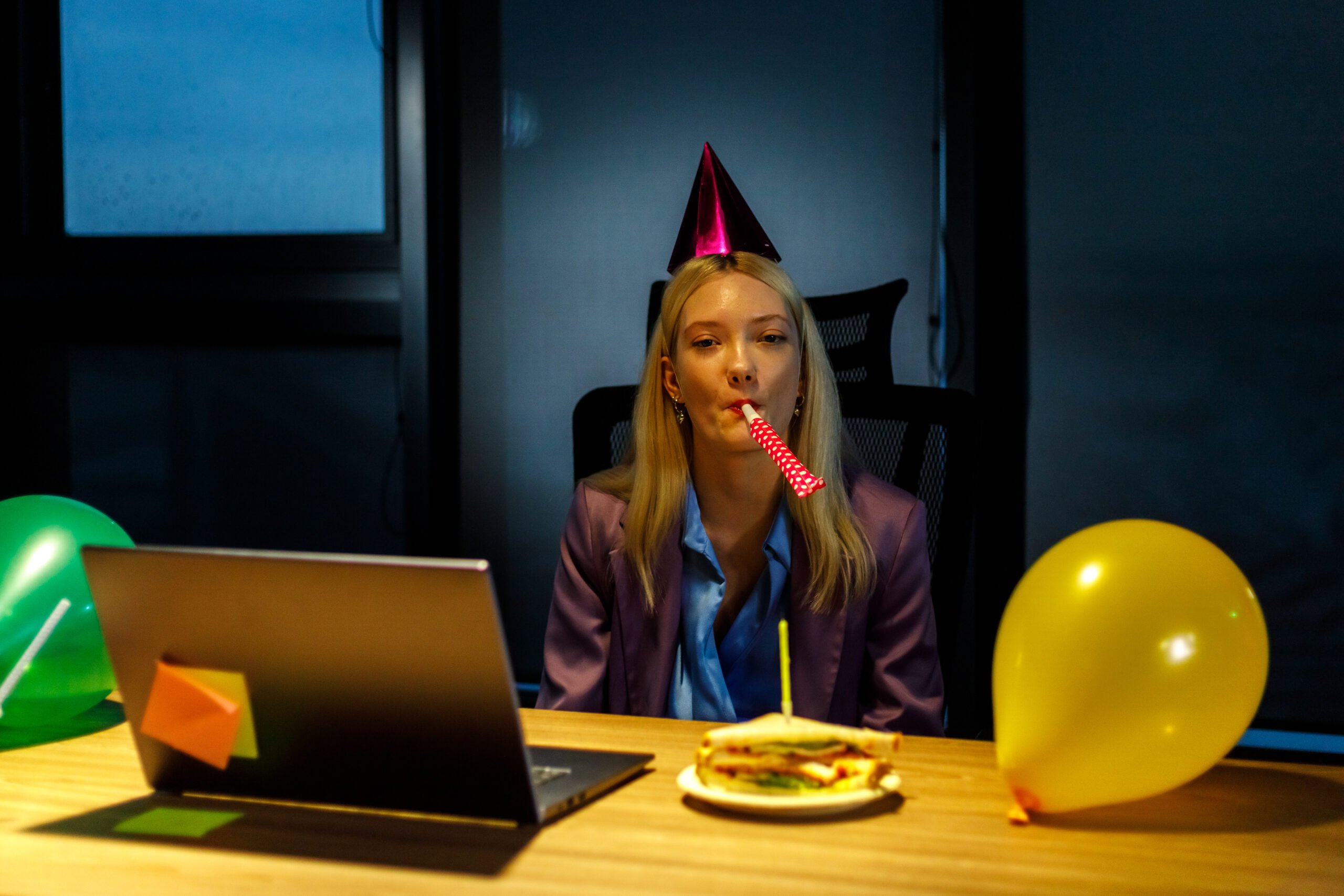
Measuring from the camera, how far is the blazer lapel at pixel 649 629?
1.56 metres

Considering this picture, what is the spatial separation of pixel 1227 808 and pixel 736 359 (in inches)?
32.8

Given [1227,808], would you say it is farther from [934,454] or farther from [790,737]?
[934,454]

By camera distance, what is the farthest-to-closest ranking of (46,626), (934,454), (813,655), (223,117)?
(223,117) → (934,454) → (813,655) → (46,626)

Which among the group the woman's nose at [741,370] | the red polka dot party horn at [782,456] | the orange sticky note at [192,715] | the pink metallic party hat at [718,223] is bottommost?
the orange sticky note at [192,715]

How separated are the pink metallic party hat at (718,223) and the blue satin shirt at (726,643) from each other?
38 centimetres

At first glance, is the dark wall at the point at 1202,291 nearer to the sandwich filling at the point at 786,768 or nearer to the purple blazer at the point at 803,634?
the purple blazer at the point at 803,634

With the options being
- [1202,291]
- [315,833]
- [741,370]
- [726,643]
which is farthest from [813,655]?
[1202,291]

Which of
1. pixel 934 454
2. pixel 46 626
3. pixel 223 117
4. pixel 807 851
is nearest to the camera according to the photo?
pixel 807 851

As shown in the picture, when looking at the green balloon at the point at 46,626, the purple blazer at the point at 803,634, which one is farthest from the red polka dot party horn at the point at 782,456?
the green balloon at the point at 46,626

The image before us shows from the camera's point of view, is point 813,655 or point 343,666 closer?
point 343,666

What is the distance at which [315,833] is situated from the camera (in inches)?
34.3

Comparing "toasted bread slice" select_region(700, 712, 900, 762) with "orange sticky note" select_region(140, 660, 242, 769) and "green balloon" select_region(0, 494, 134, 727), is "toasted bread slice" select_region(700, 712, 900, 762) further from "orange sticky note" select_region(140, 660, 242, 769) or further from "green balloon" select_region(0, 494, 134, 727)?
"green balloon" select_region(0, 494, 134, 727)

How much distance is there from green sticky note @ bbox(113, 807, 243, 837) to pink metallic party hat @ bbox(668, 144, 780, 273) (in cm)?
99

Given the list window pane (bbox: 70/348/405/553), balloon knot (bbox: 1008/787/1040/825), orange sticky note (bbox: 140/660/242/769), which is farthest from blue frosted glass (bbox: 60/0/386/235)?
balloon knot (bbox: 1008/787/1040/825)
